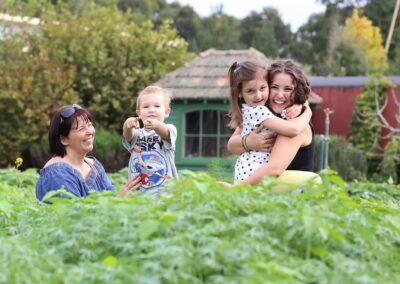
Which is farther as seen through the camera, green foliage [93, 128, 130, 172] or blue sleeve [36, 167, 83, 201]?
green foliage [93, 128, 130, 172]

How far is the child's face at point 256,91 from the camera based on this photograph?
15.8 ft

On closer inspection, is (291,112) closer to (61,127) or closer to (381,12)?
(61,127)

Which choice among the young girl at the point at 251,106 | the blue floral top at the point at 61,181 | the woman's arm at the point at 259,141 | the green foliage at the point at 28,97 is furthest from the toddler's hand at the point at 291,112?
the green foliage at the point at 28,97

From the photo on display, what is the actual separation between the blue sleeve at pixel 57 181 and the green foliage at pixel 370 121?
45.9ft

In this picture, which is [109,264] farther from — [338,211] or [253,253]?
[338,211]

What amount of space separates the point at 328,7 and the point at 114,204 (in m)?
49.4

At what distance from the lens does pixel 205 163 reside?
55.8 ft

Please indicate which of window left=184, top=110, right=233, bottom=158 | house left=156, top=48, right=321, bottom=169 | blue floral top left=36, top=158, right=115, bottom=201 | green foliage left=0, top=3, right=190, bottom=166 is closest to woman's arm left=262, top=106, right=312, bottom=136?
blue floral top left=36, top=158, right=115, bottom=201

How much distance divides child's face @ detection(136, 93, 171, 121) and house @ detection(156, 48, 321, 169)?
11507 millimetres

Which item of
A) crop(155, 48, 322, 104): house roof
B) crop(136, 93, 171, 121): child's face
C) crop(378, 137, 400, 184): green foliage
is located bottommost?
crop(378, 137, 400, 184): green foliage

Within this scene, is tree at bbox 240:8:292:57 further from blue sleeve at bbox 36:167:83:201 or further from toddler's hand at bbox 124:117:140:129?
blue sleeve at bbox 36:167:83:201

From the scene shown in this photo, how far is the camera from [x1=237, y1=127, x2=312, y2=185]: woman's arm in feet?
14.9

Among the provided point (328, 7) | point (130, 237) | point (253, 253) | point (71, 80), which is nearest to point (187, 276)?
→ point (253, 253)

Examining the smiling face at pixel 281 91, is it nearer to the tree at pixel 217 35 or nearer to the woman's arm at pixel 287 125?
the woman's arm at pixel 287 125
